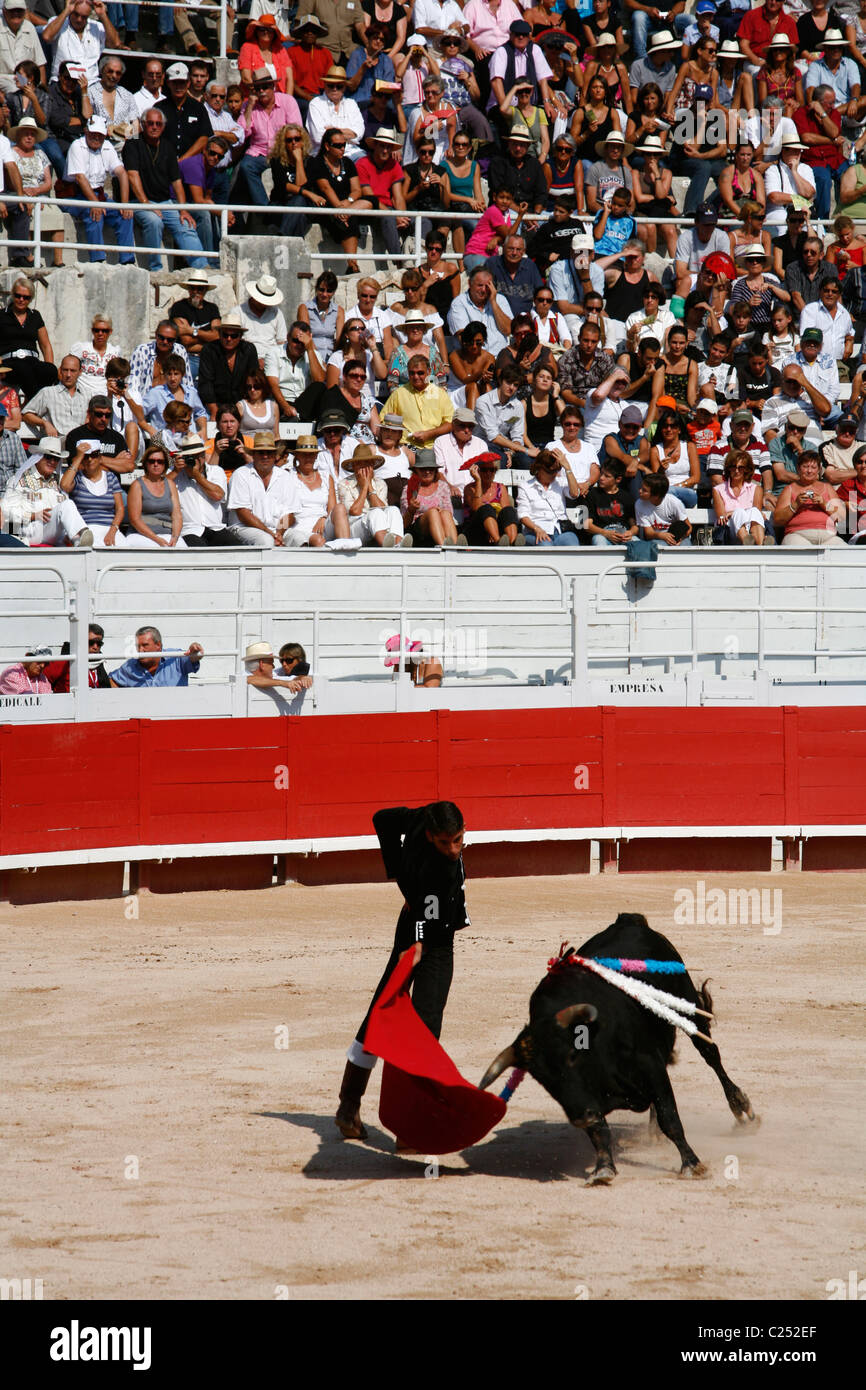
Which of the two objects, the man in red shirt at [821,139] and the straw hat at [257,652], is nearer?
the straw hat at [257,652]

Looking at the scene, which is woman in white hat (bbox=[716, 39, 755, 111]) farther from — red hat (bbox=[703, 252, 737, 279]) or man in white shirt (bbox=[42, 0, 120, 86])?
man in white shirt (bbox=[42, 0, 120, 86])

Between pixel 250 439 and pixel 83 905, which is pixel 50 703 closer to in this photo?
pixel 83 905

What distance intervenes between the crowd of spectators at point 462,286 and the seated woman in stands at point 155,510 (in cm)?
2

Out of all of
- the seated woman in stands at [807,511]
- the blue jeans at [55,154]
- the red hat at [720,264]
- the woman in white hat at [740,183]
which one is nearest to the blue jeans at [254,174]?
the blue jeans at [55,154]

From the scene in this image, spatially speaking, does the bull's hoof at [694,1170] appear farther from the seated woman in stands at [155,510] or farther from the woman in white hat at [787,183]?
the woman in white hat at [787,183]

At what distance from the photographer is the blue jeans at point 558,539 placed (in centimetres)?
1381

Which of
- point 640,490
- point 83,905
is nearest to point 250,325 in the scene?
point 640,490

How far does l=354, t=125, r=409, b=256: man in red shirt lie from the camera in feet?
52.4

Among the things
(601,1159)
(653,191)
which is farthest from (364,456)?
(601,1159)

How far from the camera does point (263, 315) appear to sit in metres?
14.7

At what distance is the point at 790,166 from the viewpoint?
56.7 ft

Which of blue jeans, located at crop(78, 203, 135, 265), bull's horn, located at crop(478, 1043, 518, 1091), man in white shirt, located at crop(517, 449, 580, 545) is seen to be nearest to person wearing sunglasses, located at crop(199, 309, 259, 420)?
blue jeans, located at crop(78, 203, 135, 265)

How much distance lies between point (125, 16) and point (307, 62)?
1887 mm

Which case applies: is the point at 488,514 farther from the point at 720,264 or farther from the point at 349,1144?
the point at 349,1144
